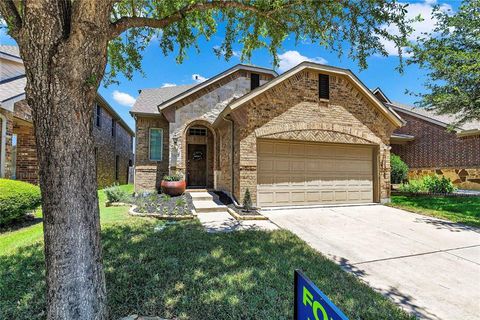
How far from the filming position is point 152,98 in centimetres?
1484

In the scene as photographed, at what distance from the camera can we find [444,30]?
35.6 ft

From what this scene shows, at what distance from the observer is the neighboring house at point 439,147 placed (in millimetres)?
15070

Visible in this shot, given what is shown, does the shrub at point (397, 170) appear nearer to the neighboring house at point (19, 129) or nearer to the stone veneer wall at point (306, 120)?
the stone veneer wall at point (306, 120)

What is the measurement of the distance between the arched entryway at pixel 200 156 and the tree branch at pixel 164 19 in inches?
345

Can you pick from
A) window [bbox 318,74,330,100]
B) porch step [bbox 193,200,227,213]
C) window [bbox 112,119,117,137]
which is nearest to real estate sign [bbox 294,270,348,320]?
porch step [bbox 193,200,227,213]

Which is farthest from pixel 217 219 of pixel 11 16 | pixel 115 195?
pixel 11 16

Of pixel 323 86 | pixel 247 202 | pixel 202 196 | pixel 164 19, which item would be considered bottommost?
pixel 202 196

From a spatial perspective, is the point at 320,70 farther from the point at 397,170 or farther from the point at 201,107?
the point at 397,170

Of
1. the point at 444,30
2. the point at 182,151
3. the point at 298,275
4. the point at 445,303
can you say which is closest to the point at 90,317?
the point at 298,275

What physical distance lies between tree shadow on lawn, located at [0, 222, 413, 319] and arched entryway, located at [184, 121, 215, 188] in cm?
793

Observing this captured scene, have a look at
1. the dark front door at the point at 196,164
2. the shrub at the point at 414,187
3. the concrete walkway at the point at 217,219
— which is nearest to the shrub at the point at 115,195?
the concrete walkway at the point at 217,219

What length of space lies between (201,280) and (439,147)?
19384 mm

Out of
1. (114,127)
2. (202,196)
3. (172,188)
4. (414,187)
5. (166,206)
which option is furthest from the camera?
(114,127)

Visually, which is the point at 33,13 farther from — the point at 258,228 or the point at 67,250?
the point at 258,228
